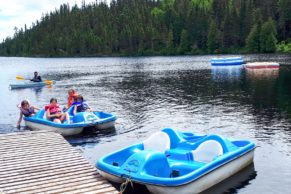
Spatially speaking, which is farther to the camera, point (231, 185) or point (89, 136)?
point (89, 136)

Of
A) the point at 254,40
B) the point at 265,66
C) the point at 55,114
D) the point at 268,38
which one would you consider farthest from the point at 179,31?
the point at 55,114

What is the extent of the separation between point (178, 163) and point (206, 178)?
4.03 feet

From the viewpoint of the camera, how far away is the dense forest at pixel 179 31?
117100 mm

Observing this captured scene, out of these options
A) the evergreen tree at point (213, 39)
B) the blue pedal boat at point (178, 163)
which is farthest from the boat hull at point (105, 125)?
the evergreen tree at point (213, 39)

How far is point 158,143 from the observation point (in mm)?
15195

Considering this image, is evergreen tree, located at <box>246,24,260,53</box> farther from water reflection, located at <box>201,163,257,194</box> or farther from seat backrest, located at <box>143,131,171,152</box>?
seat backrest, located at <box>143,131,171,152</box>

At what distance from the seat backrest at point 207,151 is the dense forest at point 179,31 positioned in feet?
329

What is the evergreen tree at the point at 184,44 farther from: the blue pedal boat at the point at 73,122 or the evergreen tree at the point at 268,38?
the blue pedal boat at the point at 73,122

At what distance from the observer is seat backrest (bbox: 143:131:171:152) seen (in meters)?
15.0

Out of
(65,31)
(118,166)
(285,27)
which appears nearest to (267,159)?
(118,166)

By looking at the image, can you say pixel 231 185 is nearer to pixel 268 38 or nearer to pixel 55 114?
pixel 55 114

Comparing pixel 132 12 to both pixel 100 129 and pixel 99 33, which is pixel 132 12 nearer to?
pixel 99 33

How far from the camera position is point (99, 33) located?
173875 mm

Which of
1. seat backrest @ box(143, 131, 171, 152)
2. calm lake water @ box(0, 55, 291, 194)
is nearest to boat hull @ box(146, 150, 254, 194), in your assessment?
calm lake water @ box(0, 55, 291, 194)
